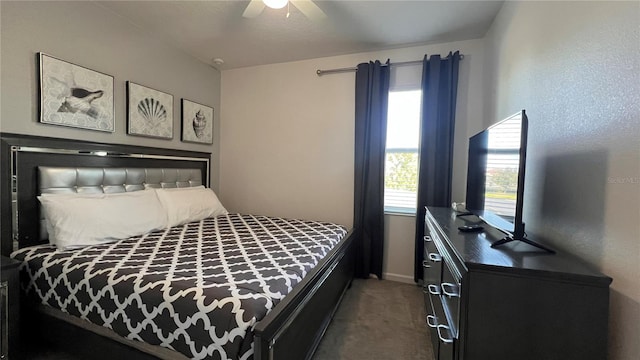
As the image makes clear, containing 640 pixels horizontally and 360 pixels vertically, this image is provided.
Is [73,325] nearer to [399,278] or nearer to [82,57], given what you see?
[82,57]

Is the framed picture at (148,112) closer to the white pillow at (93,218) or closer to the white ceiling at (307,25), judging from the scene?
the white ceiling at (307,25)

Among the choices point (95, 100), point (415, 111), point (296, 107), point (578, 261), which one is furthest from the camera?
point (296, 107)

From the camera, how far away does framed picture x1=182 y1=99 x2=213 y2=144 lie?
3.26 m

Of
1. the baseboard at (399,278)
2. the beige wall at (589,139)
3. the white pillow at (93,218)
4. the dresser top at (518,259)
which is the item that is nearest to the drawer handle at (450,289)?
the dresser top at (518,259)

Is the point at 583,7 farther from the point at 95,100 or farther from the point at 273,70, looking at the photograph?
the point at 95,100

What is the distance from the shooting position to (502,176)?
1446 mm

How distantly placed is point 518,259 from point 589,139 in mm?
613

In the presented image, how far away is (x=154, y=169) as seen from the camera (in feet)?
9.44

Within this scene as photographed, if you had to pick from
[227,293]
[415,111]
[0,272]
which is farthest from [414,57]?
[0,272]

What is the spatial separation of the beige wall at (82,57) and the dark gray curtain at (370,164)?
214 centimetres

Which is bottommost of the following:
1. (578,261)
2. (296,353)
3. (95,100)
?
Answer: (296,353)

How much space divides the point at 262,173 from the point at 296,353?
2.58m

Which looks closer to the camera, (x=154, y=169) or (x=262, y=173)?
(x=154, y=169)

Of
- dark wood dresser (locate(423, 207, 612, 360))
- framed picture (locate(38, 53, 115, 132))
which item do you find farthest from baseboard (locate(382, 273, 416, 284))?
framed picture (locate(38, 53, 115, 132))
